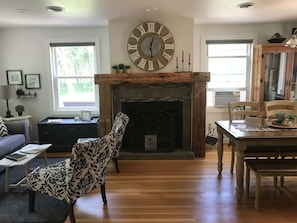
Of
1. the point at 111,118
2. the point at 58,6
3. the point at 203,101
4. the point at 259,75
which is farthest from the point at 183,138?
the point at 58,6

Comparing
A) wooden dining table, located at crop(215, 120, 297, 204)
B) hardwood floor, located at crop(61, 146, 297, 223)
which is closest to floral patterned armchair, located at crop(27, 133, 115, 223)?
hardwood floor, located at crop(61, 146, 297, 223)

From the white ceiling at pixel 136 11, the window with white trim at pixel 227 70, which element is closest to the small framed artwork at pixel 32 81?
the white ceiling at pixel 136 11

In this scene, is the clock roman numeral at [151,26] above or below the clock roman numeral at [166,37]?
above

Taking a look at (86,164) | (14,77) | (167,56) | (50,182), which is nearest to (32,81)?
(14,77)

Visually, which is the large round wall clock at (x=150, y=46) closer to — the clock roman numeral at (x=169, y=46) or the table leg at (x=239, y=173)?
the clock roman numeral at (x=169, y=46)

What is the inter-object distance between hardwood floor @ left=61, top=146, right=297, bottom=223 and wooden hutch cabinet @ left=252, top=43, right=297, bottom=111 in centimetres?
176

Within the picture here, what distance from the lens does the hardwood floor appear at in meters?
2.58

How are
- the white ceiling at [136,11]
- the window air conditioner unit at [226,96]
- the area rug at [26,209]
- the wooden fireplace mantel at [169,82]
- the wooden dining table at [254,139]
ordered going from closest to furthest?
the area rug at [26,209] → the wooden dining table at [254,139] → the white ceiling at [136,11] → the wooden fireplace mantel at [169,82] → the window air conditioner unit at [226,96]

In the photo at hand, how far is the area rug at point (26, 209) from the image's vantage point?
258cm

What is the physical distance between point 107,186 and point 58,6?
7.93ft

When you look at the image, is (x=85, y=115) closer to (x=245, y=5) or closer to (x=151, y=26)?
(x=151, y=26)

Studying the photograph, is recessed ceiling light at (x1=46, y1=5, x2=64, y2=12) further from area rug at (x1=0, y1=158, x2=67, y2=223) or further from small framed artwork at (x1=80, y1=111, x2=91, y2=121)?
area rug at (x1=0, y1=158, x2=67, y2=223)

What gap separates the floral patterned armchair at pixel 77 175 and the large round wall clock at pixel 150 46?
2069 mm

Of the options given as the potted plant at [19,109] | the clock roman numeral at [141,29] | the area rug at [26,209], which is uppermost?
the clock roman numeral at [141,29]
